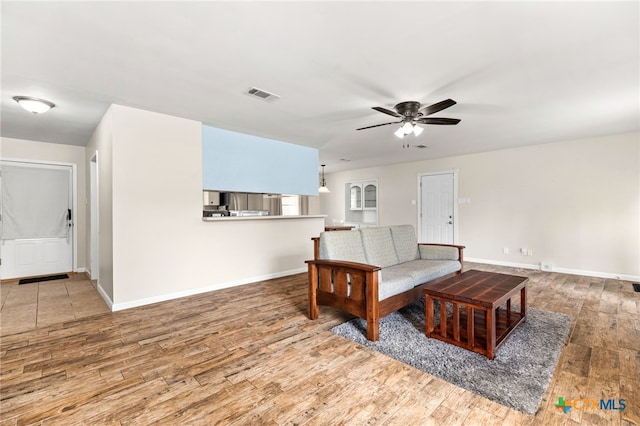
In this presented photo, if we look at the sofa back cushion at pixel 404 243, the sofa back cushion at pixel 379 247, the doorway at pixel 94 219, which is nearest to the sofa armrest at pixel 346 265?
the sofa back cushion at pixel 379 247

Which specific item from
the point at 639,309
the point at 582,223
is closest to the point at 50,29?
the point at 639,309

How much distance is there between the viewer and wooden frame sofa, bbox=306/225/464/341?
2652 mm

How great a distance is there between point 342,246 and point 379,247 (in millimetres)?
655

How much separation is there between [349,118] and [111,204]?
3.03 metres

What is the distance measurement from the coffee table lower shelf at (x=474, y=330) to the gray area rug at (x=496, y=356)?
5cm

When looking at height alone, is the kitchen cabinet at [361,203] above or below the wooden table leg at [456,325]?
above

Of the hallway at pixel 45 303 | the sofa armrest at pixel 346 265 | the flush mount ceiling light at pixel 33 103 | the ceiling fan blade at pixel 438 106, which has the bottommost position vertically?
the hallway at pixel 45 303

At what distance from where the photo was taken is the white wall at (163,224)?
3.41 metres

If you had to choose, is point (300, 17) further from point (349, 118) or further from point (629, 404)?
point (629, 404)

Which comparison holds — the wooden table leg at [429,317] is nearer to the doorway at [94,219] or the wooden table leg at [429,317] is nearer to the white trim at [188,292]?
the white trim at [188,292]

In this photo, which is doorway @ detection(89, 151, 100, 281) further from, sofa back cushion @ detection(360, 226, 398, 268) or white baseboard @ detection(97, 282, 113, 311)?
sofa back cushion @ detection(360, 226, 398, 268)

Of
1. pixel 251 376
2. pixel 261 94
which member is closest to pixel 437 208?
pixel 261 94

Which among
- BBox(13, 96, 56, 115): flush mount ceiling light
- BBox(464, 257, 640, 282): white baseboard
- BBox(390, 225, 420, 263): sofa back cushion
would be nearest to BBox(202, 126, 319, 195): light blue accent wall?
BBox(13, 96, 56, 115): flush mount ceiling light

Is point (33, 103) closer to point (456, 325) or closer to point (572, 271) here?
point (456, 325)
